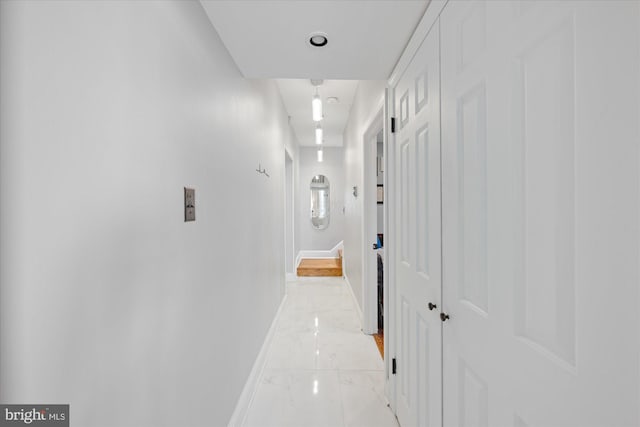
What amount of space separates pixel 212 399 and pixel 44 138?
1275 millimetres

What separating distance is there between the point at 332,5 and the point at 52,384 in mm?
1447

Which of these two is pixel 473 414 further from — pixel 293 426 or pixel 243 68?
pixel 243 68

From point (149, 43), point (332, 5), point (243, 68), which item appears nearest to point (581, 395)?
point (149, 43)

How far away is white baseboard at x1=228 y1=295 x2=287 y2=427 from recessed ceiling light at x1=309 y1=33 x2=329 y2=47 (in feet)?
6.59

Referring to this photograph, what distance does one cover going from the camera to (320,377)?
7.38 feet

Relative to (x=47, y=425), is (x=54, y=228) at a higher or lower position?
higher

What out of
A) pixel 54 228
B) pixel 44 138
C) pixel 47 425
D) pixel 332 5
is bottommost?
pixel 47 425

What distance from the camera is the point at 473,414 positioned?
3.09 ft

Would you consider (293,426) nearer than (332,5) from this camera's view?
No

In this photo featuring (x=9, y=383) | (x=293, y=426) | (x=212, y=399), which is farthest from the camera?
(x=293, y=426)

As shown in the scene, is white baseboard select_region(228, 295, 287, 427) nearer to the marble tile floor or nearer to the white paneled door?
the marble tile floor

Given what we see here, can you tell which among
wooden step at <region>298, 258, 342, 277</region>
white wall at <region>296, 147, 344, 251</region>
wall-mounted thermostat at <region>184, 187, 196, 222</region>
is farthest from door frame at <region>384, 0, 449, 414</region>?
white wall at <region>296, 147, 344, 251</region>

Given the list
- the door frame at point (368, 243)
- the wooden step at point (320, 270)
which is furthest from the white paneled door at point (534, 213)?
the wooden step at point (320, 270)

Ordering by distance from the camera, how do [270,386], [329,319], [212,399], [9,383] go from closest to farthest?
[9,383], [212,399], [270,386], [329,319]
